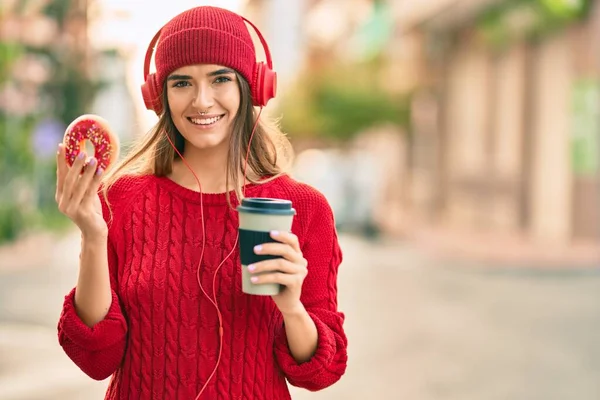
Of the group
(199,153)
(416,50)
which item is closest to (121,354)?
(199,153)

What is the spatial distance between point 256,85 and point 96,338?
0.68m

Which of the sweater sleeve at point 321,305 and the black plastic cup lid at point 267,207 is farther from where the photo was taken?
the sweater sleeve at point 321,305

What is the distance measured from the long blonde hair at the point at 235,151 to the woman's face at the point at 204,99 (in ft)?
0.13

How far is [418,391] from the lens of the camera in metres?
6.61

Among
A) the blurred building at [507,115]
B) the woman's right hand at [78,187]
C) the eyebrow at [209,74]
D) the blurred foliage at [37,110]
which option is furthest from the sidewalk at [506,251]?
the woman's right hand at [78,187]

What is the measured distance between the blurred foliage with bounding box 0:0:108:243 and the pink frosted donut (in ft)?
49.1

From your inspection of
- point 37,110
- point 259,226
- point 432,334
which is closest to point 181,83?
point 259,226

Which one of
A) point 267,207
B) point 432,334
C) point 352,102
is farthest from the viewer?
point 352,102

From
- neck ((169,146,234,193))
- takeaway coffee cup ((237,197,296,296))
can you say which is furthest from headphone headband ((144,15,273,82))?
takeaway coffee cup ((237,197,296,296))

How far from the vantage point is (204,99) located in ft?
6.72

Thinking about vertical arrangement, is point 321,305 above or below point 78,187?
below

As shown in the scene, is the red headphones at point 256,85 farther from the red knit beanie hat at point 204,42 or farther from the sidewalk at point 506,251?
the sidewalk at point 506,251

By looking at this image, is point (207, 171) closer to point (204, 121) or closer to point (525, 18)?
point (204, 121)

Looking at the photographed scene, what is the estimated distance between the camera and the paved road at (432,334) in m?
6.69
